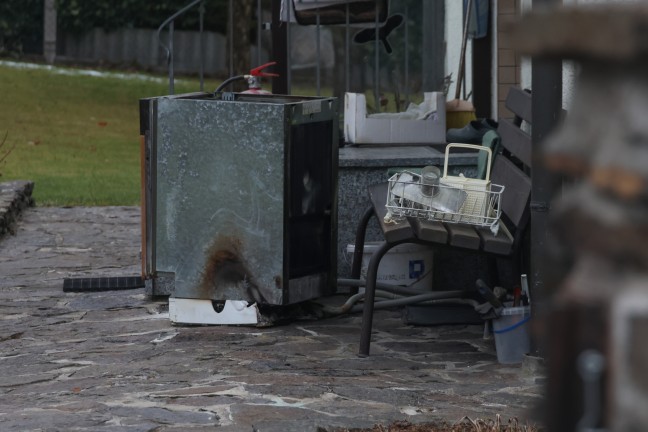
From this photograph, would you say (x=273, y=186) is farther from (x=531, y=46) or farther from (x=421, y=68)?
(x=421, y=68)

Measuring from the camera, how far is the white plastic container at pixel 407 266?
22.1 ft

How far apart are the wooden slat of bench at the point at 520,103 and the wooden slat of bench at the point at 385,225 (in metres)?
0.85

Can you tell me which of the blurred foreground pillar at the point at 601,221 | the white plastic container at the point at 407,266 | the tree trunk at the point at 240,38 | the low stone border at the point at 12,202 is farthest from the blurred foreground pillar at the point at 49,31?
the blurred foreground pillar at the point at 601,221

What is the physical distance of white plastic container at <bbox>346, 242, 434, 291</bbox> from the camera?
6746 mm

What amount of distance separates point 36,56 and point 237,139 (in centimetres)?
2496

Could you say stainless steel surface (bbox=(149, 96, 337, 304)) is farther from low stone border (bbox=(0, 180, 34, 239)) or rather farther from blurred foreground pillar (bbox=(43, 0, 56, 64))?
blurred foreground pillar (bbox=(43, 0, 56, 64))

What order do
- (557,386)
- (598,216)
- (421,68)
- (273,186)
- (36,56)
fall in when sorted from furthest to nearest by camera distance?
1. (36,56)
2. (421,68)
3. (273,186)
4. (557,386)
5. (598,216)

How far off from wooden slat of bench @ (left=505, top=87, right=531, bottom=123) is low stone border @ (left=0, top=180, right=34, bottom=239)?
4773 millimetres

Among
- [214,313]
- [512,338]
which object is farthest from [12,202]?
[512,338]

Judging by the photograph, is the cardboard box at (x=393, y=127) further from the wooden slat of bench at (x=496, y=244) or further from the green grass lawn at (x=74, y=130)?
the wooden slat of bench at (x=496, y=244)

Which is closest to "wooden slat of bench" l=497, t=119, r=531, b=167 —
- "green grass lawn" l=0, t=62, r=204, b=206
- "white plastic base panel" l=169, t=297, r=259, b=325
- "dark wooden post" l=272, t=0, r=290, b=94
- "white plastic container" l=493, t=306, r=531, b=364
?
"white plastic container" l=493, t=306, r=531, b=364

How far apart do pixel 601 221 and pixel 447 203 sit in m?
4.48

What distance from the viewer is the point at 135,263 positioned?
347 inches

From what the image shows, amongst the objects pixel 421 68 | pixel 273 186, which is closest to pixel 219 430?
pixel 273 186
